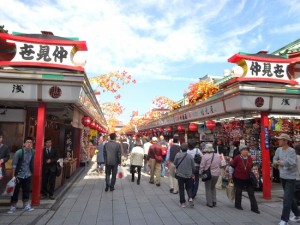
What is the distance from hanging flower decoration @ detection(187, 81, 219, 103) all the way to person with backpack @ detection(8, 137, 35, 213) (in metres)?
8.13

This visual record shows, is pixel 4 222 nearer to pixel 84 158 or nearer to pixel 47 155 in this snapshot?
pixel 47 155

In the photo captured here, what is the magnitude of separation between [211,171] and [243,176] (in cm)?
91

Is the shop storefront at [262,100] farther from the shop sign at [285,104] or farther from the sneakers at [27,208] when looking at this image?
the sneakers at [27,208]

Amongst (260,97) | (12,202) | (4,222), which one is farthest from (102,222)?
(260,97)

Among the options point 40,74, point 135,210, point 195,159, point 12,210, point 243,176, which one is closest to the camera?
point 12,210

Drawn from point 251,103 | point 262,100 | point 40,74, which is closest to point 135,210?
point 40,74

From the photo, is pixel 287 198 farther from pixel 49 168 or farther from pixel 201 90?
pixel 201 90

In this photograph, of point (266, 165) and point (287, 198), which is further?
point (266, 165)

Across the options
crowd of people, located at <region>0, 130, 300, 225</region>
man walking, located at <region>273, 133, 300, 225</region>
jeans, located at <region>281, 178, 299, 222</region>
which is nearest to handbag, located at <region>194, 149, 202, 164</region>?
crowd of people, located at <region>0, 130, 300, 225</region>

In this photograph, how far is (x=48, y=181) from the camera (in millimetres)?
8258

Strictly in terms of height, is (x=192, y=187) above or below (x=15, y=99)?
below

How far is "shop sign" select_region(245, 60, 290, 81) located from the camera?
29.2 feet

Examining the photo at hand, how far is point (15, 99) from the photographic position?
753cm

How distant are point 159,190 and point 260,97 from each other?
16.4 feet
